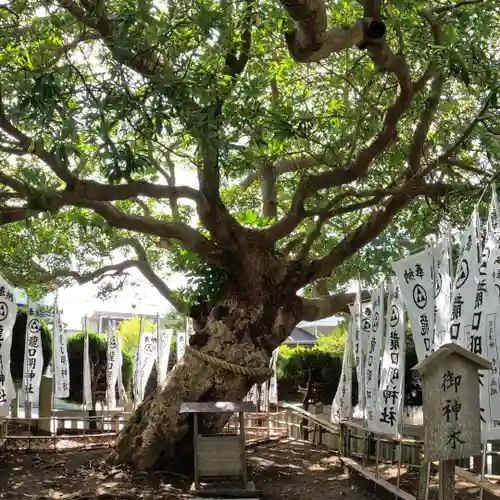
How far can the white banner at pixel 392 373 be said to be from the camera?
7.72m

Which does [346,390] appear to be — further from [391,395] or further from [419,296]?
[419,296]

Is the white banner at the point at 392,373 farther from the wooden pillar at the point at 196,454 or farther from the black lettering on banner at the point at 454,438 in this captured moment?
the black lettering on banner at the point at 454,438

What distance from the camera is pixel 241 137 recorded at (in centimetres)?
702

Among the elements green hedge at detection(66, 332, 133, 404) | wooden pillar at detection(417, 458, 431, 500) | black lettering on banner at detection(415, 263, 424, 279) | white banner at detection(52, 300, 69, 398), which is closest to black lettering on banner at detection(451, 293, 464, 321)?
black lettering on banner at detection(415, 263, 424, 279)

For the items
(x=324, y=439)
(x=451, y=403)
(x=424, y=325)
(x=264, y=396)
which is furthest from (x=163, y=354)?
(x=451, y=403)

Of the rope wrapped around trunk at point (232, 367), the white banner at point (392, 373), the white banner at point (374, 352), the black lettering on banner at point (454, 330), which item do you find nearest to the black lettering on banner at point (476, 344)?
the black lettering on banner at point (454, 330)

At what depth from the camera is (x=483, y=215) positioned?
34.1 ft

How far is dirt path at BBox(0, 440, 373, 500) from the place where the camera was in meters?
8.94

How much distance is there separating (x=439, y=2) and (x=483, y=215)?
398 cm

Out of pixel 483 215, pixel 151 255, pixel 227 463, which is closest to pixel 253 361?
pixel 227 463

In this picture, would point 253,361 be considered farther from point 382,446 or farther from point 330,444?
point 330,444

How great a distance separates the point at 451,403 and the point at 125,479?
245 inches

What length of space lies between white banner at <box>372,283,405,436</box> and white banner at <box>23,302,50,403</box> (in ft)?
26.6

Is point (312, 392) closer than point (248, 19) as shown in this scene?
No
